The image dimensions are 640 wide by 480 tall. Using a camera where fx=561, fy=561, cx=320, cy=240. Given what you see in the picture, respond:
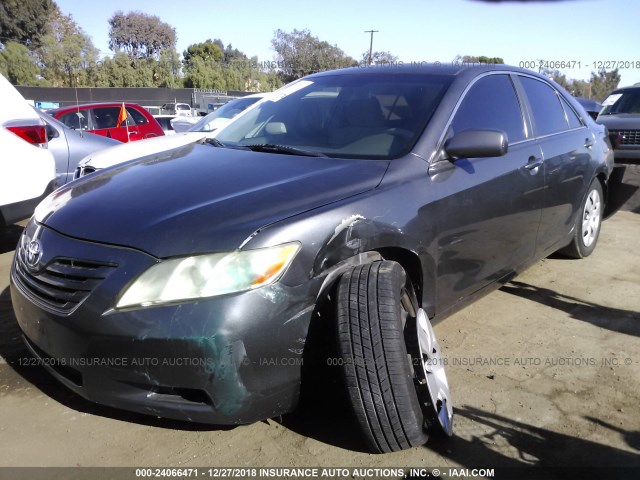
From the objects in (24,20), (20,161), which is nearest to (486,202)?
(20,161)

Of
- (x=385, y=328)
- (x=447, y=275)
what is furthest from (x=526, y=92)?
(x=385, y=328)

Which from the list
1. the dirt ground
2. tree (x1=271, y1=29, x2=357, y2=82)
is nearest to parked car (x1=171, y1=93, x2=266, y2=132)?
the dirt ground

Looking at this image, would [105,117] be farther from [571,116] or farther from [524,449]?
[524,449]

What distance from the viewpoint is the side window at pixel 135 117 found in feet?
36.0

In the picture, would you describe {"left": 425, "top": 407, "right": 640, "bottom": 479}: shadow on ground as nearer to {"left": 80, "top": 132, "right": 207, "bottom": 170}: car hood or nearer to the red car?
{"left": 80, "top": 132, "right": 207, "bottom": 170}: car hood

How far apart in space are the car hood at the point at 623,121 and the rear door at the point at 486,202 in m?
7.15

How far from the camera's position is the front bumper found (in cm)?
200

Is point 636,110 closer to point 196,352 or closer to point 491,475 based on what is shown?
point 491,475

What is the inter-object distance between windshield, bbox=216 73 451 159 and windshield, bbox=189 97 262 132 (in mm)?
2780

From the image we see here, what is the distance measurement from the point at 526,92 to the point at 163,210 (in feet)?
9.28

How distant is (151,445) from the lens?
93.7 inches

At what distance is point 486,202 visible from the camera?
123 inches

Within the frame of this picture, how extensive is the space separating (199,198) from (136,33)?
3042 inches

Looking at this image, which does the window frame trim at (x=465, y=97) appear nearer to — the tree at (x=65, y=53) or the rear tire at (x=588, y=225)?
the rear tire at (x=588, y=225)
